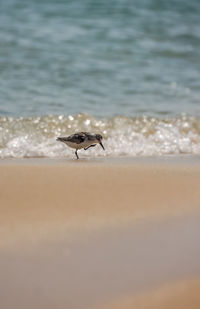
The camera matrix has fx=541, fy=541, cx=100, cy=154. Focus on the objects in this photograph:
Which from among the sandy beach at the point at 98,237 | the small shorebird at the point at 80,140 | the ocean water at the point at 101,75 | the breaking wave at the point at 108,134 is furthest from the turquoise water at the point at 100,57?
the sandy beach at the point at 98,237

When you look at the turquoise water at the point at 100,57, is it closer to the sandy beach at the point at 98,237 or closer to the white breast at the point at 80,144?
the white breast at the point at 80,144

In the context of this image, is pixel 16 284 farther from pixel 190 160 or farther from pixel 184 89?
pixel 184 89

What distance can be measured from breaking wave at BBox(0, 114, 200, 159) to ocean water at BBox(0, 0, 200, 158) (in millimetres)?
13

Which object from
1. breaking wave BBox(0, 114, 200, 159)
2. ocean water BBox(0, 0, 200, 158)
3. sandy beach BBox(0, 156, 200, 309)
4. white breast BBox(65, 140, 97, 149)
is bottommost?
sandy beach BBox(0, 156, 200, 309)

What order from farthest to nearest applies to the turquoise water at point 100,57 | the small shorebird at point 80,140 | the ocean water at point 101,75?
the turquoise water at point 100,57, the ocean water at point 101,75, the small shorebird at point 80,140

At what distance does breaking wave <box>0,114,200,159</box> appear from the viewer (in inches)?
259

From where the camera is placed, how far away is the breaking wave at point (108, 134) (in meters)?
6.57

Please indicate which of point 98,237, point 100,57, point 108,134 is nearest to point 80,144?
point 108,134

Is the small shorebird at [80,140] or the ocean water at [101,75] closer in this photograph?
the small shorebird at [80,140]

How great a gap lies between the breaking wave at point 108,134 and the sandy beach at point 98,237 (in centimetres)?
141

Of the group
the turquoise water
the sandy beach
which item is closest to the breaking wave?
the turquoise water

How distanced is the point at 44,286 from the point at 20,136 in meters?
4.19

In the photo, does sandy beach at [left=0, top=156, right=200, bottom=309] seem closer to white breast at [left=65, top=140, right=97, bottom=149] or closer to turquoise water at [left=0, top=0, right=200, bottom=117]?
white breast at [left=65, top=140, right=97, bottom=149]

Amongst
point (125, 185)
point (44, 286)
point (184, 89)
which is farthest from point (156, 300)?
point (184, 89)
